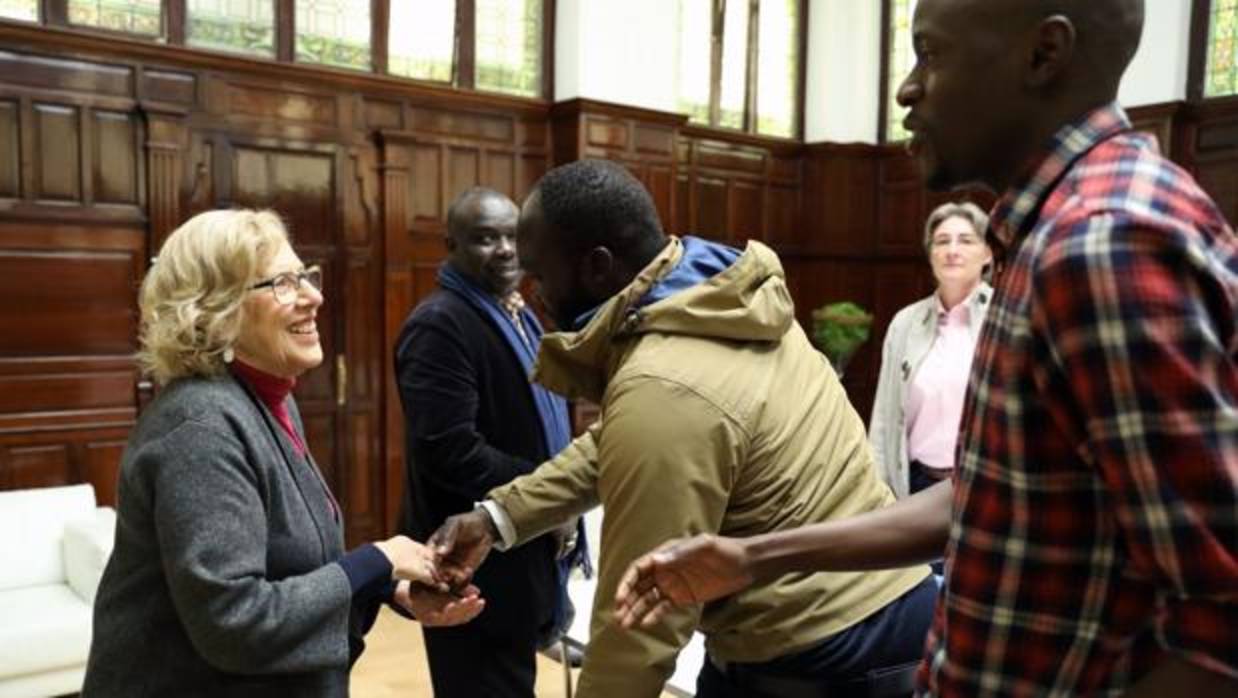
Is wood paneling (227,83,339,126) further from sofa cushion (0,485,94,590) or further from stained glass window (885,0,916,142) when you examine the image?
stained glass window (885,0,916,142)

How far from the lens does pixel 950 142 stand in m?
0.85

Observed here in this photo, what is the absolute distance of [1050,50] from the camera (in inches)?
31.0

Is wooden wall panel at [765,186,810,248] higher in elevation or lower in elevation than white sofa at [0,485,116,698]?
higher

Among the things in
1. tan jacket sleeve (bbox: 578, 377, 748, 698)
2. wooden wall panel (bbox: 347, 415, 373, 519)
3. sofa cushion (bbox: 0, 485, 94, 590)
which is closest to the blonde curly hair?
tan jacket sleeve (bbox: 578, 377, 748, 698)

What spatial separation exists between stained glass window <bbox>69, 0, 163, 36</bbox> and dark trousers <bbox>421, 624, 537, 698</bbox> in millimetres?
3516

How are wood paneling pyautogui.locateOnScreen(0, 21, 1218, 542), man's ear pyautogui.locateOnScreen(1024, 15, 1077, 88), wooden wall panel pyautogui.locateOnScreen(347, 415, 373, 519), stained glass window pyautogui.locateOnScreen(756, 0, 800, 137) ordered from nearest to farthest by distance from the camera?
man's ear pyautogui.locateOnScreen(1024, 15, 1077, 88) < wood paneling pyautogui.locateOnScreen(0, 21, 1218, 542) < wooden wall panel pyautogui.locateOnScreen(347, 415, 373, 519) < stained glass window pyautogui.locateOnScreen(756, 0, 800, 137)

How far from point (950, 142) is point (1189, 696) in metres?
0.45

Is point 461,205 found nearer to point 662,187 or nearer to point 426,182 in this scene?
point 426,182

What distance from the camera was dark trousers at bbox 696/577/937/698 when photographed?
1.33 metres

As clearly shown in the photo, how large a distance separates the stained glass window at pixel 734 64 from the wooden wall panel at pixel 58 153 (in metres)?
3.94

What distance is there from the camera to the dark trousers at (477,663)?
2182 millimetres

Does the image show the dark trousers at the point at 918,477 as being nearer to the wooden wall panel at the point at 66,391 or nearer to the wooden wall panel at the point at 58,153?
the wooden wall panel at the point at 66,391

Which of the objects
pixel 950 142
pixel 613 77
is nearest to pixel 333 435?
pixel 613 77

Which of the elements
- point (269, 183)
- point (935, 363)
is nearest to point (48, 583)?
point (269, 183)
